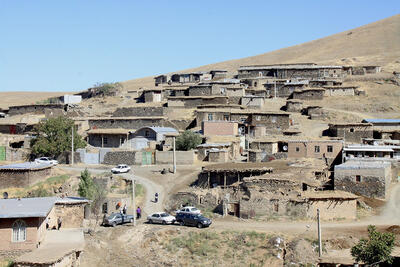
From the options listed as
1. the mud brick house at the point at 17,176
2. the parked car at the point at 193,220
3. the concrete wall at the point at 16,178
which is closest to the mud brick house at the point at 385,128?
the parked car at the point at 193,220

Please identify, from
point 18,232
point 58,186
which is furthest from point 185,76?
point 18,232

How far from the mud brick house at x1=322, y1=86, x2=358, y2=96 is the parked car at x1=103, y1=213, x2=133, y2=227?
40.5 m

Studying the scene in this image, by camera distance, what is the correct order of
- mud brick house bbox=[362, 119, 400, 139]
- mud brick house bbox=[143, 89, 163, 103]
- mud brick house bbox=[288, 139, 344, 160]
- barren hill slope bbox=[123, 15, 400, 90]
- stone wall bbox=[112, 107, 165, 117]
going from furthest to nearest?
barren hill slope bbox=[123, 15, 400, 90] → mud brick house bbox=[143, 89, 163, 103] → stone wall bbox=[112, 107, 165, 117] → mud brick house bbox=[362, 119, 400, 139] → mud brick house bbox=[288, 139, 344, 160]

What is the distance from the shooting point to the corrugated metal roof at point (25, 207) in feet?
76.8

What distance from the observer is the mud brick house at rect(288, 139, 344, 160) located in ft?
142

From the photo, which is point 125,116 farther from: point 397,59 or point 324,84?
point 397,59

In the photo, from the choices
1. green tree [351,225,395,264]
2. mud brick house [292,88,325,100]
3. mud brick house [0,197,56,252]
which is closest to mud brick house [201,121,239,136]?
mud brick house [292,88,325,100]

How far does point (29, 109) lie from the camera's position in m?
68.4

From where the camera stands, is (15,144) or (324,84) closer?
(15,144)

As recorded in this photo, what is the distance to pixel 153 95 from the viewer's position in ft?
228

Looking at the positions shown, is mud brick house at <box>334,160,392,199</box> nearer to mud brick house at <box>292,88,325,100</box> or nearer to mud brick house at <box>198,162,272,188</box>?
mud brick house at <box>198,162,272,188</box>

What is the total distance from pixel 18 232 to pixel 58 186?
16715 mm

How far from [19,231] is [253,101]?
4188 centimetres

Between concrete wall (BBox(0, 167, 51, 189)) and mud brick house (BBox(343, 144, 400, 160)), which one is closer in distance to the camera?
concrete wall (BBox(0, 167, 51, 189))
